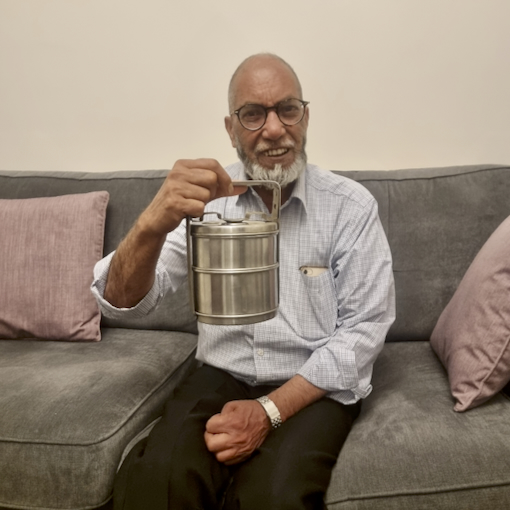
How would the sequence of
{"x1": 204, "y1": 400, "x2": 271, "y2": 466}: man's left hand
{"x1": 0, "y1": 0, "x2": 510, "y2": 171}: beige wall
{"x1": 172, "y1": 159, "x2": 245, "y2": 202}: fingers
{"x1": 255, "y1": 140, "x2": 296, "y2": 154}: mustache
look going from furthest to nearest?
{"x1": 0, "y1": 0, "x2": 510, "y2": 171}: beige wall → {"x1": 255, "y1": 140, "x2": 296, "y2": 154}: mustache → {"x1": 204, "y1": 400, "x2": 271, "y2": 466}: man's left hand → {"x1": 172, "y1": 159, "x2": 245, "y2": 202}: fingers

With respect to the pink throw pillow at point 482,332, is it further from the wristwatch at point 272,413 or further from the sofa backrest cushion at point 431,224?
the wristwatch at point 272,413

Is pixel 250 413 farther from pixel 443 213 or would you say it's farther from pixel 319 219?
pixel 443 213

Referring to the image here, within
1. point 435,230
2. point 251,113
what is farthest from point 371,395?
point 251,113

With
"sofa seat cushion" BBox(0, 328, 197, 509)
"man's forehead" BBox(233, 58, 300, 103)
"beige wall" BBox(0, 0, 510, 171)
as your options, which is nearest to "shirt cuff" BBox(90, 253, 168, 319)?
"sofa seat cushion" BBox(0, 328, 197, 509)

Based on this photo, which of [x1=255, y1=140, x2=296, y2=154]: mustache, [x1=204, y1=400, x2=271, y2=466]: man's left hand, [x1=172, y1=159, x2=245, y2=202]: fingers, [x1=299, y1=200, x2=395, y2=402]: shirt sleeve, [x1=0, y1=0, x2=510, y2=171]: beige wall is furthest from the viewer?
[x1=0, y1=0, x2=510, y2=171]: beige wall

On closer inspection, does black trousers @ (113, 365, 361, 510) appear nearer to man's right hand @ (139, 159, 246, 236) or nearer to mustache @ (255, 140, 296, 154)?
man's right hand @ (139, 159, 246, 236)

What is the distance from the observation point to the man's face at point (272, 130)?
1216 mm

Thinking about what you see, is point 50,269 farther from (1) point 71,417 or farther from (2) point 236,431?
(2) point 236,431

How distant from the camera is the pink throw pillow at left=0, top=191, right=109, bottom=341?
154 centimetres

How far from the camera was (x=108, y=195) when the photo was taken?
170 cm

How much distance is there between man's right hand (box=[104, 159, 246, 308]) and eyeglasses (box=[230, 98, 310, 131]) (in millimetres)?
182

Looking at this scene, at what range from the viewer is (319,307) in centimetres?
122

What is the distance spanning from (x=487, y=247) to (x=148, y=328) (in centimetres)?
109

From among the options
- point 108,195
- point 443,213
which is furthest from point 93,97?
point 443,213
